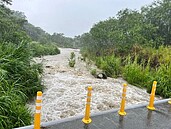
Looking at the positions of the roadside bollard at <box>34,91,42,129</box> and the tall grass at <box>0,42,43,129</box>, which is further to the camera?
the tall grass at <box>0,42,43,129</box>

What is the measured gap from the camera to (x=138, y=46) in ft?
39.2

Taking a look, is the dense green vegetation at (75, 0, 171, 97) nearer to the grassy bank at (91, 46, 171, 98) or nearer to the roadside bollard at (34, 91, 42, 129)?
the grassy bank at (91, 46, 171, 98)

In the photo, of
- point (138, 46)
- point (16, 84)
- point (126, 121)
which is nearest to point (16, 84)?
point (16, 84)

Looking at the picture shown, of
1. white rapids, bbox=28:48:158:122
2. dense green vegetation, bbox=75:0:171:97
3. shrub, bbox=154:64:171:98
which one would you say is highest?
dense green vegetation, bbox=75:0:171:97


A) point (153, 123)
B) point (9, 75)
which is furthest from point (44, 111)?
point (153, 123)

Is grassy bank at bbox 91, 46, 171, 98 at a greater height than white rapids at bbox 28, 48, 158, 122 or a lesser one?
greater

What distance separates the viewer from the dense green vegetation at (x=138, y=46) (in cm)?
795

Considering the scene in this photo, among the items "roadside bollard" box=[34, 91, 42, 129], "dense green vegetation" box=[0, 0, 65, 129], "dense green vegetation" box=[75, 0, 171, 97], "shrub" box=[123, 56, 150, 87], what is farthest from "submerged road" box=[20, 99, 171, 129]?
"shrub" box=[123, 56, 150, 87]

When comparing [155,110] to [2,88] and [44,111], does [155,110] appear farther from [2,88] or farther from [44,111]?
[2,88]

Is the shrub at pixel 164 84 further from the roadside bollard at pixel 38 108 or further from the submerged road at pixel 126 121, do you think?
the roadside bollard at pixel 38 108

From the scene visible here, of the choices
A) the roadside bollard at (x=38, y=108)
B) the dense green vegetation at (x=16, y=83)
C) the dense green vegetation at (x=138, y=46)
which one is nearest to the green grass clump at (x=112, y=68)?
the dense green vegetation at (x=138, y=46)

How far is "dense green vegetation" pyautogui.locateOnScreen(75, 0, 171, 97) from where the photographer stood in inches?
313

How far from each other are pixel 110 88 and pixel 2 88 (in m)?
3.88

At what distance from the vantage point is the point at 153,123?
3.72m
